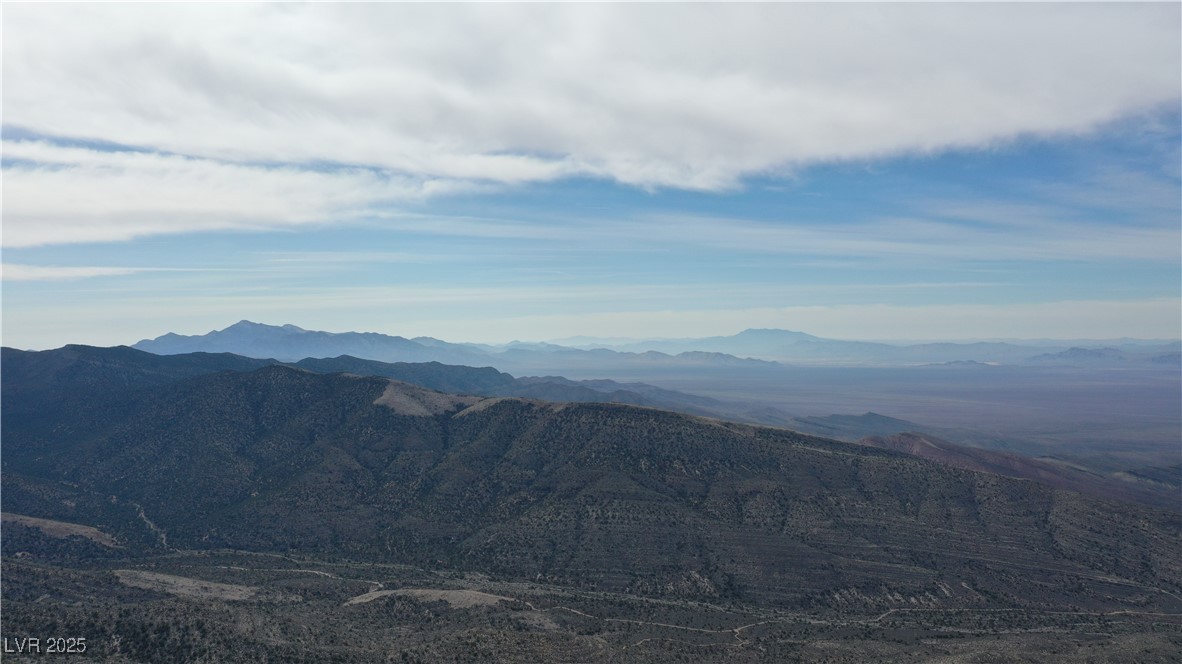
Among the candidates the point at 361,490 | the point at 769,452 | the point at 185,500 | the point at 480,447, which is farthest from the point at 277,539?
the point at 769,452

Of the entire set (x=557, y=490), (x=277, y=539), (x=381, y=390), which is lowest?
(x=277, y=539)

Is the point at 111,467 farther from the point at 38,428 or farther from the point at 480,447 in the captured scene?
the point at 480,447

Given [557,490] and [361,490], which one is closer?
[557,490]

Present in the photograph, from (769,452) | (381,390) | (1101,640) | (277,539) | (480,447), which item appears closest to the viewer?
(1101,640)

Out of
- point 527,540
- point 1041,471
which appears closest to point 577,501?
point 527,540

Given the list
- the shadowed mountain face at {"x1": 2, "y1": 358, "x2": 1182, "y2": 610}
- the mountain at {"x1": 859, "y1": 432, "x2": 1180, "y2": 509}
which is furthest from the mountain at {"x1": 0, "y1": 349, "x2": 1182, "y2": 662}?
the mountain at {"x1": 859, "y1": 432, "x2": 1180, "y2": 509}

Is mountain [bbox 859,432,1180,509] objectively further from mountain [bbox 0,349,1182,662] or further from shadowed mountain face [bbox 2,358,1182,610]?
shadowed mountain face [bbox 2,358,1182,610]
